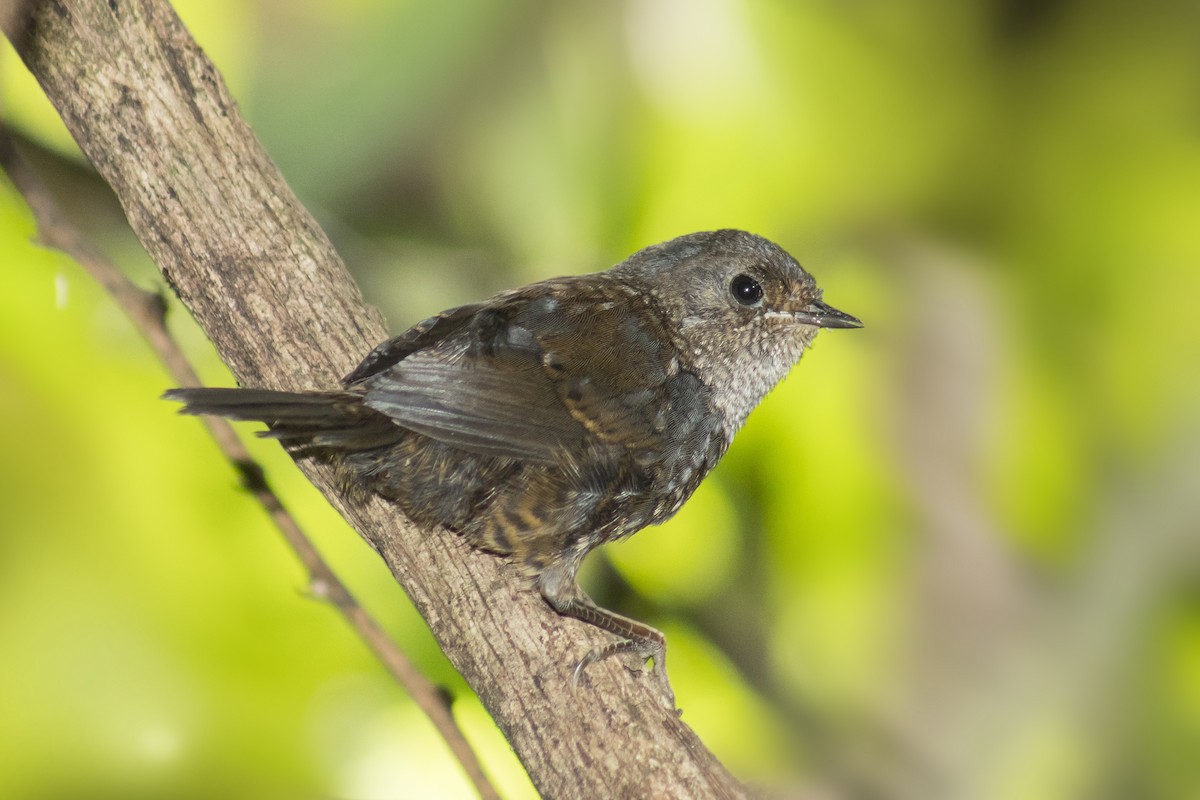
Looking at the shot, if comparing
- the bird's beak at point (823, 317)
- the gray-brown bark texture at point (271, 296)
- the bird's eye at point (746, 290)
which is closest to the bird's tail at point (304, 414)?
the gray-brown bark texture at point (271, 296)

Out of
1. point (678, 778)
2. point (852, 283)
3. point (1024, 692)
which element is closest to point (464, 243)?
point (852, 283)

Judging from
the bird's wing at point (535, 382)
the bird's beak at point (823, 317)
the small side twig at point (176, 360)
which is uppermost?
the bird's beak at point (823, 317)

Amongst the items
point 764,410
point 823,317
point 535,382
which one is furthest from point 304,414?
point 764,410

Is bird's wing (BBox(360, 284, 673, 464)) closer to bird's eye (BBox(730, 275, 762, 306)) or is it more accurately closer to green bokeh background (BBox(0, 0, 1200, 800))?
bird's eye (BBox(730, 275, 762, 306))

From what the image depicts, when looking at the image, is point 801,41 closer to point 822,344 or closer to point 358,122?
point 822,344

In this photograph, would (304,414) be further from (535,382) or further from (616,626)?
(616,626)

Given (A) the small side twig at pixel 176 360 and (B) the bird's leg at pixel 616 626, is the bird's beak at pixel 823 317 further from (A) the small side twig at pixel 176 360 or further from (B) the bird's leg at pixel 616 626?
(A) the small side twig at pixel 176 360
